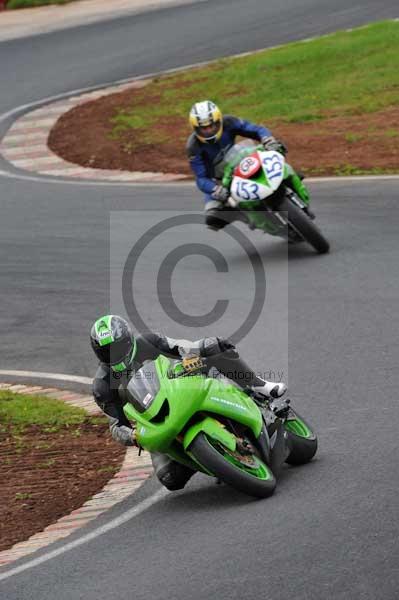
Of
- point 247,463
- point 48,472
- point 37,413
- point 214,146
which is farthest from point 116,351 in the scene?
point 214,146

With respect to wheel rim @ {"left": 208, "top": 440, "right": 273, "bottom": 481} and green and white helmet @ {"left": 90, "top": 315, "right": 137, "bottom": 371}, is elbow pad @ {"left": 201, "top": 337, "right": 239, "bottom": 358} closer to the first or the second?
green and white helmet @ {"left": 90, "top": 315, "right": 137, "bottom": 371}

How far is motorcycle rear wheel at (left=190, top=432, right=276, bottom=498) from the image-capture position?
26.2 ft

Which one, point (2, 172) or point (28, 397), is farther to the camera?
point (2, 172)

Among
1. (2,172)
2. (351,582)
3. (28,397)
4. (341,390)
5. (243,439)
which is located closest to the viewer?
(351,582)

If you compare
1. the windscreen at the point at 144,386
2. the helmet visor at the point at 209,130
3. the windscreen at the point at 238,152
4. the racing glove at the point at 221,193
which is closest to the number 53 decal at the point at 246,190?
the racing glove at the point at 221,193

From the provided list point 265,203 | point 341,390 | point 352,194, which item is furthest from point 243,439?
point 352,194

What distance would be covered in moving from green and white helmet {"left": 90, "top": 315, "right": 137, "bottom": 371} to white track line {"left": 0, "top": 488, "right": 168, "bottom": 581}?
3.11 ft

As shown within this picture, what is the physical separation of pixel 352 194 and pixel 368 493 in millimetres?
8849

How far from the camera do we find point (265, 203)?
14.2 m

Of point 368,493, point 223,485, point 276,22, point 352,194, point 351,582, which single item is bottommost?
point 276,22

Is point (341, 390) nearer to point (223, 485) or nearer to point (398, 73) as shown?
point (223, 485)

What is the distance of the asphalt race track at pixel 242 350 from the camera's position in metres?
7.08

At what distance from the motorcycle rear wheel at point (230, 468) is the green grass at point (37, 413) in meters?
3.09

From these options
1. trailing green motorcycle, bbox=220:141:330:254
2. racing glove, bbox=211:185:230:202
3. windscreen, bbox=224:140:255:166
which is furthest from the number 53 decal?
windscreen, bbox=224:140:255:166
